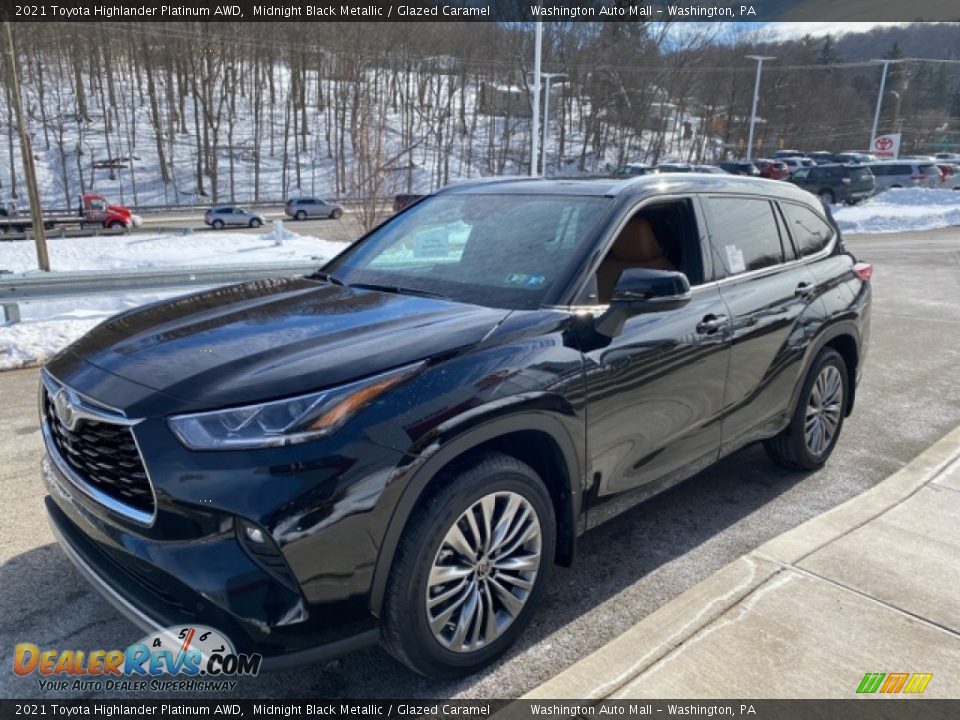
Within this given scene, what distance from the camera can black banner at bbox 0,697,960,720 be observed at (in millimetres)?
2375

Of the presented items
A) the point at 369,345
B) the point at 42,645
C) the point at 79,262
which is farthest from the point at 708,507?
the point at 79,262

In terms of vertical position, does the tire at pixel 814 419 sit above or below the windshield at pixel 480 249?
below

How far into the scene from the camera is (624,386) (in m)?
2.97

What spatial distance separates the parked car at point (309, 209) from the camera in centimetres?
4000

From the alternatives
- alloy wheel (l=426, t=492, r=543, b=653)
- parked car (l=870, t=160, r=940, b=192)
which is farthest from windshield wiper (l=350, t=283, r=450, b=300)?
parked car (l=870, t=160, r=940, b=192)

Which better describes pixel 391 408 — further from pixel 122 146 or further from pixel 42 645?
pixel 122 146

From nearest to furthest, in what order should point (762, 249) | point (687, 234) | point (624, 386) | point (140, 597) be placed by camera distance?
point (140, 597), point (624, 386), point (687, 234), point (762, 249)

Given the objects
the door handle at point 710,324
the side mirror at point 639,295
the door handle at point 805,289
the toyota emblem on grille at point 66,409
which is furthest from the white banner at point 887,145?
the toyota emblem on grille at point 66,409

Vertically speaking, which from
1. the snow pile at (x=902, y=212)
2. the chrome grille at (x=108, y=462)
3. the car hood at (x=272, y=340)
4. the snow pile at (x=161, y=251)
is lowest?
the snow pile at (x=161, y=251)

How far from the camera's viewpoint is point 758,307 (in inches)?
148

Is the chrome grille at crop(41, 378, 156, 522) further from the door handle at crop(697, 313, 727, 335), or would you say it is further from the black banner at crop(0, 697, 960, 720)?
the door handle at crop(697, 313, 727, 335)

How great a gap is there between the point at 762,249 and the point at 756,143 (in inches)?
3419

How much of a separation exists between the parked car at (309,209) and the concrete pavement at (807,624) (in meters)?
38.7

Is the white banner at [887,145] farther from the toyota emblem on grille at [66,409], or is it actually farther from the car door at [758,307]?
the toyota emblem on grille at [66,409]
